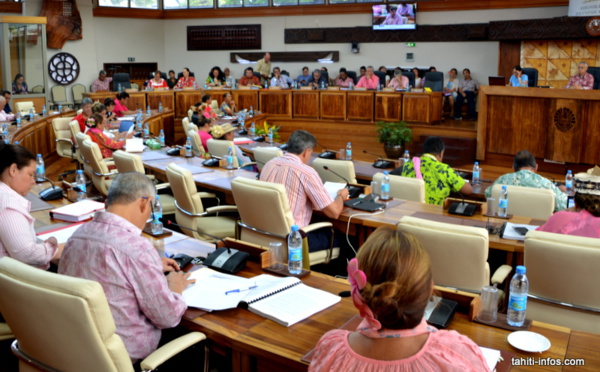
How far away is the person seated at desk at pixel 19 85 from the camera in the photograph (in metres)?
12.9

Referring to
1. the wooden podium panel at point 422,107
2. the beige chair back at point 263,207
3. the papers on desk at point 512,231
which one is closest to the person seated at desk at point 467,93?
the wooden podium panel at point 422,107

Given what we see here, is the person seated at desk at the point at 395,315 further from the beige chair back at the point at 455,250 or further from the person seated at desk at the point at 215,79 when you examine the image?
the person seated at desk at the point at 215,79

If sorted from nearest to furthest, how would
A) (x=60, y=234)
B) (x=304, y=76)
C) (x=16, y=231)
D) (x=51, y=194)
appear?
(x=16, y=231)
(x=60, y=234)
(x=51, y=194)
(x=304, y=76)

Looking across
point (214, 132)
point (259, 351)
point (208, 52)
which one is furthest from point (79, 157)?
point (208, 52)

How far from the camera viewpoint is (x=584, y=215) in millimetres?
3289

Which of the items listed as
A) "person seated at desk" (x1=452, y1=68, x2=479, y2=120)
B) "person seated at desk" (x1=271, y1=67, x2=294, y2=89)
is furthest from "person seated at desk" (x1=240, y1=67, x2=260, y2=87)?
"person seated at desk" (x1=452, y1=68, x2=479, y2=120)

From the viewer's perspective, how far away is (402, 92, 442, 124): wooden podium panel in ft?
35.9

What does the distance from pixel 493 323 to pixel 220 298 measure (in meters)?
1.13

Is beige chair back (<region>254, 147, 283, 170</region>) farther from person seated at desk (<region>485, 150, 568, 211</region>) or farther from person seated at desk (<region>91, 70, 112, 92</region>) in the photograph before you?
person seated at desk (<region>91, 70, 112, 92</region>)

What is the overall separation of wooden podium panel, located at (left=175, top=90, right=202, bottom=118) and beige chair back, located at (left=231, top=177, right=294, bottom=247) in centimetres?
863

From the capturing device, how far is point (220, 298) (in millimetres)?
2652

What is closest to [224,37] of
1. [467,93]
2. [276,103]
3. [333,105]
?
[276,103]

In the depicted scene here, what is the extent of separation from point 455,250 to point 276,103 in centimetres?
985

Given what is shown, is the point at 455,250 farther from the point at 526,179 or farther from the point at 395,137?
the point at 395,137
